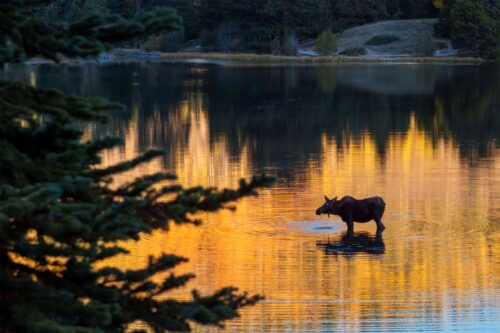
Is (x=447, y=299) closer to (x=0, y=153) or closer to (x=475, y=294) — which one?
(x=475, y=294)

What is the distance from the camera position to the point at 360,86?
68875 mm

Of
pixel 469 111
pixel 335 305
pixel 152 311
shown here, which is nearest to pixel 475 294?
pixel 335 305

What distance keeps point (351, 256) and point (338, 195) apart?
19.7 ft

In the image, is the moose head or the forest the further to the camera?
the forest

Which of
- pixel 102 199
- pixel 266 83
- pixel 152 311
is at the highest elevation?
pixel 102 199

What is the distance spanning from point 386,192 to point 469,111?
25.3m

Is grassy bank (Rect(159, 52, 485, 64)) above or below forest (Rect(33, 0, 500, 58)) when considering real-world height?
below

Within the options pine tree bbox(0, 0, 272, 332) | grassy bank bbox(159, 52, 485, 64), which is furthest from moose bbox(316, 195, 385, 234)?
grassy bank bbox(159, 52, 485, 64)

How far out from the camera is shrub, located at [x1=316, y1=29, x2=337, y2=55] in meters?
106

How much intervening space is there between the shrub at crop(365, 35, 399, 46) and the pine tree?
101 metres

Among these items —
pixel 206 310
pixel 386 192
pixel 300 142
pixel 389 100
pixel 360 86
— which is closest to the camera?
pixel 206 310

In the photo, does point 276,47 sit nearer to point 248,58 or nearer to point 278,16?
point 248,58

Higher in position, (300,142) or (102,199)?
(102,199)

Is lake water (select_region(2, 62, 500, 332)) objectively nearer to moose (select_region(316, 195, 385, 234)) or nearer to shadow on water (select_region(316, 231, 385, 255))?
shadow on water (select_region(316, 231, 385, 255))
